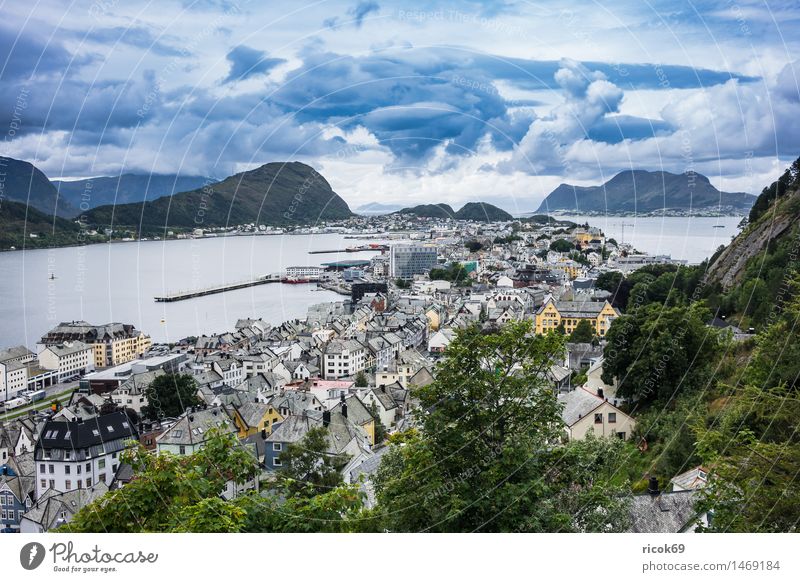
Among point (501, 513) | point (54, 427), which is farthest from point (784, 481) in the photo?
point (54, 427)

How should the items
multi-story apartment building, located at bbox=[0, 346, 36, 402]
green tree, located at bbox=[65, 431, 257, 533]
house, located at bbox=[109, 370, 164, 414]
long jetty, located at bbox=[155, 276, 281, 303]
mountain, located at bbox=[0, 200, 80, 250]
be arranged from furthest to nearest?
mountain, located at bbox=[0, 200, 80, 250] → long jetty, located at bbox=[155, 276, 281, 303] → multi-story apartment building, located at bbox=[0, 346, 36, 402] → house, located at bbox=[109, 370, 164, 414] → green tree, located at bbox=[65, 431, 257, 533]

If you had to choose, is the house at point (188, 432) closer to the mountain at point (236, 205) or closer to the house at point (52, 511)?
the house at point (52, 511)

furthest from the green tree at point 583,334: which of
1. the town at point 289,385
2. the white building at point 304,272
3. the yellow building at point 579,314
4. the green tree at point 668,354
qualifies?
the white building at point 304,272

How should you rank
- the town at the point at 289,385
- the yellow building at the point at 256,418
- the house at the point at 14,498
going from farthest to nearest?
the yellow building at the point at 256,418, the house at the point at 14,498, the town at the point at 289,385

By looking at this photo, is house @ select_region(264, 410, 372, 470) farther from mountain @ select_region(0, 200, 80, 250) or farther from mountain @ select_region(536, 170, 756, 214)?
mountain @ select_region(0, 200, 80, 250)

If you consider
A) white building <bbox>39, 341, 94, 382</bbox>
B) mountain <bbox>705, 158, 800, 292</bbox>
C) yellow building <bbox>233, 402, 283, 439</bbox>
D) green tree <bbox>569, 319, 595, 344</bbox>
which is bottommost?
white building <bbox>39, 341, 94, 382</bbox>
